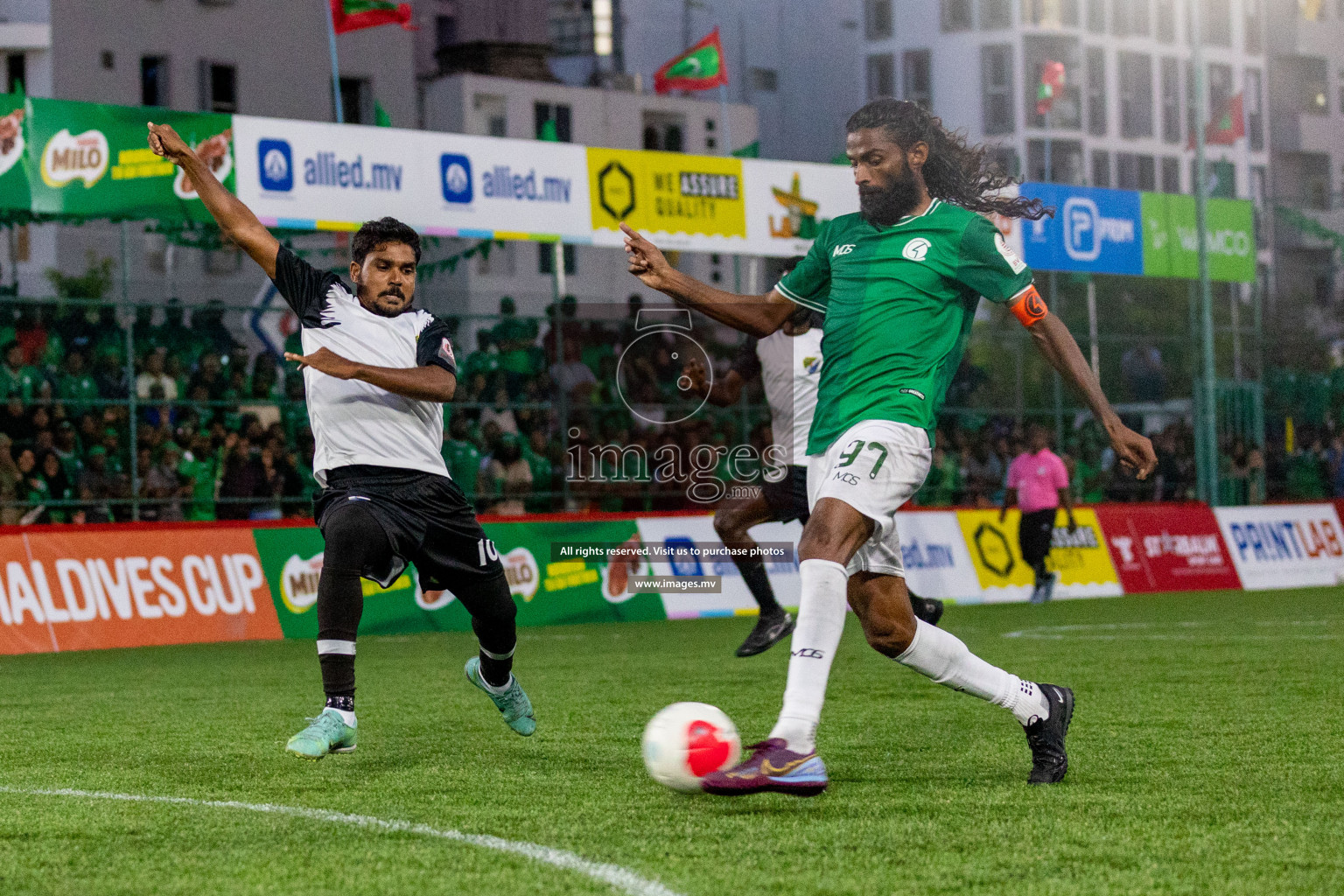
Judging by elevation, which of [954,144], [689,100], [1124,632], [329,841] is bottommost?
[1124,632]

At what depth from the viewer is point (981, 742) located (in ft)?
22.7

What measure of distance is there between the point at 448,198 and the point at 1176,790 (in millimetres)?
11703

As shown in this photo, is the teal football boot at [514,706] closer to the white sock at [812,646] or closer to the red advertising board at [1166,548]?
the white sock at [812,646]

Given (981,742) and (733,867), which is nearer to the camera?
(733,867)

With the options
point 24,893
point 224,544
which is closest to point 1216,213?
point 224,544

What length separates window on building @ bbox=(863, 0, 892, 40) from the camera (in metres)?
57.8

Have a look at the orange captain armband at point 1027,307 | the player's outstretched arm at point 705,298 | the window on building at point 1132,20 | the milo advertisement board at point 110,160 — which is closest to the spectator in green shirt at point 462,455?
the milo advertisement board at point 110,160

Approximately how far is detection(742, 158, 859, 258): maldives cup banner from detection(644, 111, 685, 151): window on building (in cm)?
2759

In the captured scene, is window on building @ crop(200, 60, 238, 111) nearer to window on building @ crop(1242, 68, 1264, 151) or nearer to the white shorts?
the white shorts

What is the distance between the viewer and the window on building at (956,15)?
190ft

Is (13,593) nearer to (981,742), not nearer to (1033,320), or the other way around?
(981,742)

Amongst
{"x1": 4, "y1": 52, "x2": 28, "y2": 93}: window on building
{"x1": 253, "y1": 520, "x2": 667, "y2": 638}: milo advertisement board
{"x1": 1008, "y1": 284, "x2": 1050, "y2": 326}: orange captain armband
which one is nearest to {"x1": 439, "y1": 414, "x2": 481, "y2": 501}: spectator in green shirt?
{"x1": 253, "y1": 520, "x2": 667, "y2": 638}: milo advertisement board

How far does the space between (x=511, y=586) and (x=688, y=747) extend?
37.4ft

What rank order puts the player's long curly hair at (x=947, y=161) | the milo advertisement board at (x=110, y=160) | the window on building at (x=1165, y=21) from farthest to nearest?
1. the window on building at (x=1165, y=21)
2. the milo advertisement board at (x=110, y=160)
3. the player's long curly hair at (x=947, y=161)
